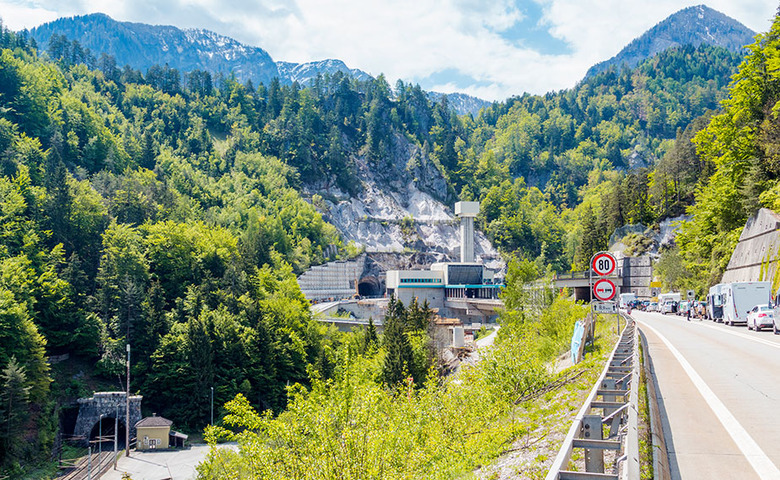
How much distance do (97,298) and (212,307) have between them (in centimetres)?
1262

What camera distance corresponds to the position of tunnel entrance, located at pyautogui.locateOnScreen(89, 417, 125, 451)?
50031 millimetres

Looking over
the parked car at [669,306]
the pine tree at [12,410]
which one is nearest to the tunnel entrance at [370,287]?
the parked car at [669,306]

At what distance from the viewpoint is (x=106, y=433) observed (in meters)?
52.2

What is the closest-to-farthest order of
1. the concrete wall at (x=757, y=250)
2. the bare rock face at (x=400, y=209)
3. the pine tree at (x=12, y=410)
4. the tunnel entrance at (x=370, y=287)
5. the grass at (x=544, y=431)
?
the grass at (x=544, y=431)
the concrete wall at (x=757, y=250)
the pine tree at (x=12, y=410)
the tunnel entrance at (x=370, y=287)
the bare rock face at (x=400, y=209)

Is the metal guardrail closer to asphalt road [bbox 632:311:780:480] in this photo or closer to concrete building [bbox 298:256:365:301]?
asphalt road [bbox 632:311:780:480]

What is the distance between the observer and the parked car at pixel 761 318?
89.2 ft

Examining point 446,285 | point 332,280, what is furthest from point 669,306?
point 332,280

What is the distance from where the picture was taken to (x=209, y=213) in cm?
11425

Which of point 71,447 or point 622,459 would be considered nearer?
point 622,459

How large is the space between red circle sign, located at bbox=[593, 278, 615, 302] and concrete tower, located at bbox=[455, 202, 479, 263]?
4379 inches

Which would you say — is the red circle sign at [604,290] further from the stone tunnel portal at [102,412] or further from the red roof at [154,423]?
the stone tunnel portal at [102,412]

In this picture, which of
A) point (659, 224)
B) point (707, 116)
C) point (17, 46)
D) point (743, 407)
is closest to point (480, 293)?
point (659, 224)

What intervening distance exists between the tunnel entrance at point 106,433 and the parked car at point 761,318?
50047mm

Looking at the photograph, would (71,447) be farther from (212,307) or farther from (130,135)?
(130,135)
